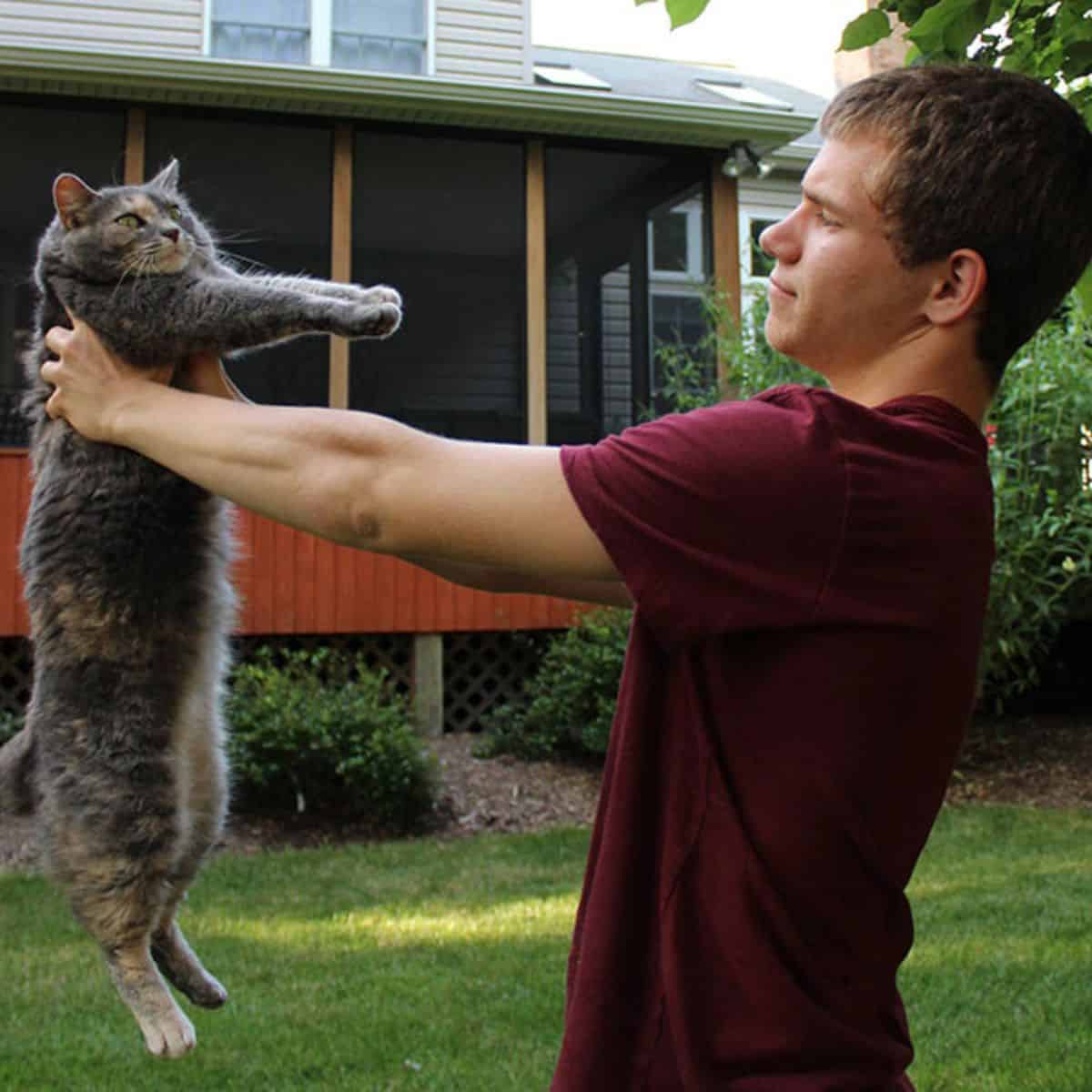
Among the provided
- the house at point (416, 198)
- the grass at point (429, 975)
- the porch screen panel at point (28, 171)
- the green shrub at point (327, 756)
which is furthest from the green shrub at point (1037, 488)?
the porch screen panel at point (28, 171)

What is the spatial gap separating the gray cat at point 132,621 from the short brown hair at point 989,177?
24.2 inches

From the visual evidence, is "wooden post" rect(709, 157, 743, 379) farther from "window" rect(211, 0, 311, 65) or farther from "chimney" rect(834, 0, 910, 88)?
"window" rect(211, 0, 311, 65)

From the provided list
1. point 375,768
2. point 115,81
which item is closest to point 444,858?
point 375,768

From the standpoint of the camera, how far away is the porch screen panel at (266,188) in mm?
11117

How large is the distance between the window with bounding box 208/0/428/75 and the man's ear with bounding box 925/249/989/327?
36.0 ft

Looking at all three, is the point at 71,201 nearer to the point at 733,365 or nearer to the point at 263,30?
the point at 733,365

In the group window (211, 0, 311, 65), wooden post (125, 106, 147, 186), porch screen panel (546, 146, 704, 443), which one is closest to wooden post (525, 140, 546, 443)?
porch screen panel (546, 146, 704, 443)

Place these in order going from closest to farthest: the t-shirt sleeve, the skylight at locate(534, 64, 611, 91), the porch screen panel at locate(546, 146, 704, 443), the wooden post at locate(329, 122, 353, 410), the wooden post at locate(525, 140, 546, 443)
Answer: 1. the t-shirt sleeve
2. the wooden post at locate(329, 122, 353, 410)
3. the wooden post at locate(525, 140, 546, 443)
4. the porch screen panel at locate(546, 146, 704, 443)
5. the skylight at locate(534, 64, 611, 91)

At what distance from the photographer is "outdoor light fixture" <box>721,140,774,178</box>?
11422 mm

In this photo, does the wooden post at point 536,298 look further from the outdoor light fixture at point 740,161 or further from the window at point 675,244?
the window at point 675,244

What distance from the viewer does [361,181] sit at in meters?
12.6

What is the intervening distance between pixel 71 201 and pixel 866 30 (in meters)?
1.92

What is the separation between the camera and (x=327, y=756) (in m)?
7.43

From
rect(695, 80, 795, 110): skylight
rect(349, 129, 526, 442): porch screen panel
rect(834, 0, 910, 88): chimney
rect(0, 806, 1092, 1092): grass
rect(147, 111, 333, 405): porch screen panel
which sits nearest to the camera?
rect(0, 806, 1092, 1092): grass
